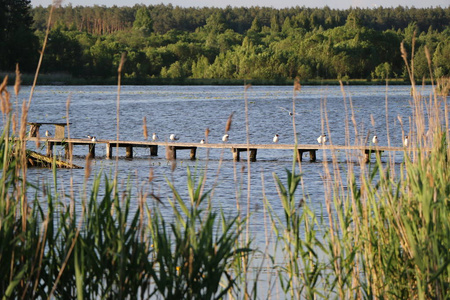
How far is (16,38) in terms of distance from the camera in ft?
226

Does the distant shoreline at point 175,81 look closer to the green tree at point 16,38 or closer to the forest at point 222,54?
the forest at point 222,54

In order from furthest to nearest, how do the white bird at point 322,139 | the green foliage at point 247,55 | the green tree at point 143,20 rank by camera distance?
the green tree at point 143,20, the green foliage at point 247,55, the white bird at point 322,139

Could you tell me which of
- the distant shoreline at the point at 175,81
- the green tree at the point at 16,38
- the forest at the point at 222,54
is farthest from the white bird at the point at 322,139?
the distant shoreline at the point at 175,81

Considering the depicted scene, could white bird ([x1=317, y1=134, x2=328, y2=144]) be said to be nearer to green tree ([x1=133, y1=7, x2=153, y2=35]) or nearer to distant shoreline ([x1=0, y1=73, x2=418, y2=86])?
distant shoreline ([x1=0, y1=73, x2=418, y2=86])

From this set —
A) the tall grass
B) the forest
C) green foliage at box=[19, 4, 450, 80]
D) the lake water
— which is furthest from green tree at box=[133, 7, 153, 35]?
the tall grass

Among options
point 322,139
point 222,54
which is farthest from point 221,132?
point 222,54

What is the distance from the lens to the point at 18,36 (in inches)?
2729

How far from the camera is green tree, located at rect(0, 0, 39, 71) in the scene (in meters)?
68.2

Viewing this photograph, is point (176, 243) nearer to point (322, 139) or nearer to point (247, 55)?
point (322, 139)

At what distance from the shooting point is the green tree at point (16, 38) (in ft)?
224

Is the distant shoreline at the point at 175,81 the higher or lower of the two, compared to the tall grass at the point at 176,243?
higher

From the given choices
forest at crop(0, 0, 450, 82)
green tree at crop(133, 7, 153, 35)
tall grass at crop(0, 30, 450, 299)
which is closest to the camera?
tall grass at crop(0, 30, 450, 299)

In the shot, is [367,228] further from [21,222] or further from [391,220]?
[21,222]

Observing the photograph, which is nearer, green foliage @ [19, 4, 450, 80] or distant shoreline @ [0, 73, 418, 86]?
distant shoreline @ [0, 73, 418, 86]
